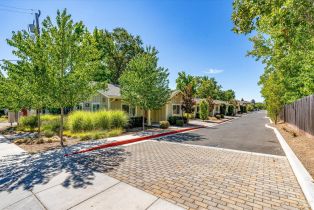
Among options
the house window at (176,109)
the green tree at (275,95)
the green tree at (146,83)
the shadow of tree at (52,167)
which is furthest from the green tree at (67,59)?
the green tree at (275,95)

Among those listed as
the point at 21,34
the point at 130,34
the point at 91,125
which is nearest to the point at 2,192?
the point at 21,34

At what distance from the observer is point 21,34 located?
930 centimetres

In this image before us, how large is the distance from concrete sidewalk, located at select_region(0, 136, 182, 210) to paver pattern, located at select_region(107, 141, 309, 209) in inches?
18.1

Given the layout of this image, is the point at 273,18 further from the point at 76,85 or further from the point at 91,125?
the point at 91,125

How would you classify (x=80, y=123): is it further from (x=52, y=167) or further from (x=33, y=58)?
(x=52, y=167)

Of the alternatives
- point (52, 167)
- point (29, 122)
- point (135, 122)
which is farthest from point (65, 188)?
point (29, 122)

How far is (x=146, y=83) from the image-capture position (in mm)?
15805

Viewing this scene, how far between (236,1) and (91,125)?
1162 cm

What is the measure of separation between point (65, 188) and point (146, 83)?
12.0 metres

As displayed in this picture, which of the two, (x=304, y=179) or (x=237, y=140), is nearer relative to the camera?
(x=304, y=179)

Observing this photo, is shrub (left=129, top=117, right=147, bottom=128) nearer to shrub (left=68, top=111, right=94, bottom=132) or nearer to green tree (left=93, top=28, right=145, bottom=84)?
shrub (left=68, top=111, right=94, bottom=132)

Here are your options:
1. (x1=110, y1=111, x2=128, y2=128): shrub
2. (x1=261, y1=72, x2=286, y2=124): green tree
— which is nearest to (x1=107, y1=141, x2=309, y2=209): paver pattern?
(x1=110, y1=111, x2=128, y2=128): shrub

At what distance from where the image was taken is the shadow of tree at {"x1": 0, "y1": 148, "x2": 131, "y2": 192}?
4.98m

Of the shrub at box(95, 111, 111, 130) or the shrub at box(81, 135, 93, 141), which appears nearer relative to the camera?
the shrub at box(81, 135, 93, 141)
